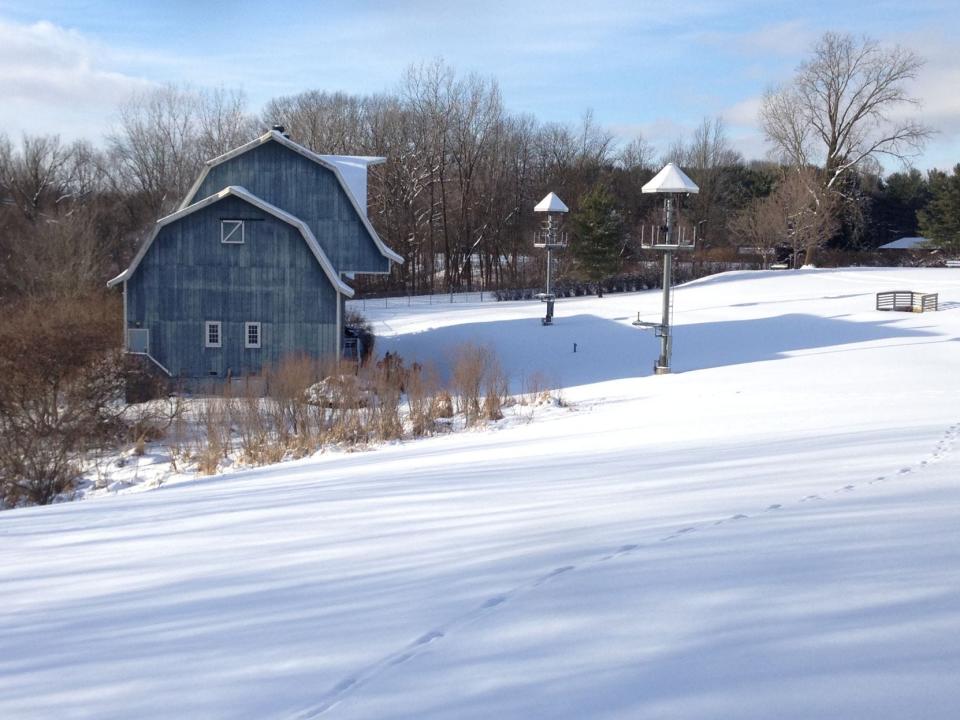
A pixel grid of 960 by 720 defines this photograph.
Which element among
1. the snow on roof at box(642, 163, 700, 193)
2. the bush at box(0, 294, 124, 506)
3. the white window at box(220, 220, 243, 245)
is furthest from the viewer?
the white window at box(220, 220, 243, 245)

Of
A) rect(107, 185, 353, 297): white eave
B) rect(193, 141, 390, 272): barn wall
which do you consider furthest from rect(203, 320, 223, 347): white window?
rect(193, 141, 390, 272): barn wall

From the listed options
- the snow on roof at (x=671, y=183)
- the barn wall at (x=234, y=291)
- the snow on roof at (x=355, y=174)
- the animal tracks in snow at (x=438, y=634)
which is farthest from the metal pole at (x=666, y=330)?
the animal tracks in snow at (x=438, y=634)

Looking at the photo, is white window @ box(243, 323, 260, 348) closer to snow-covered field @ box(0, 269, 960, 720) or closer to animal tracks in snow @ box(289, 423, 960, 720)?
snow-covered field @ box(0, 269, 960, 720)

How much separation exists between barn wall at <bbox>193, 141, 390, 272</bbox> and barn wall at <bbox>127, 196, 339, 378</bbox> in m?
2.92

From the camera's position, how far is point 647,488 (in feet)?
28.4

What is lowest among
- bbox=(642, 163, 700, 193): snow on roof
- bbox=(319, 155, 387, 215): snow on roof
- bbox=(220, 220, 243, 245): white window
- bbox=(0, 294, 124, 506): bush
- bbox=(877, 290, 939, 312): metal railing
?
bbox=(0, 294, 124, 506): bush

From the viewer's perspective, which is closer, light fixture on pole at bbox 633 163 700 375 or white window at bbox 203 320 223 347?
light fixture on pole at bbox 633 163 700 375

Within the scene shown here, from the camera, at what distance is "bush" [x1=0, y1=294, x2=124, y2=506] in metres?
16.9

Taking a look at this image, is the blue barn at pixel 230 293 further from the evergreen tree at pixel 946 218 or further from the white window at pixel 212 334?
A: the evergreen tree at pixel 946 218

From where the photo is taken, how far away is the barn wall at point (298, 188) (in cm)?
3005

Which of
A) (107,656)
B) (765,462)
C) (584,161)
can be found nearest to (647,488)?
(765,462)

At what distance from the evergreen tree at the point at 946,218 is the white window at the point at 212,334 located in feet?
163

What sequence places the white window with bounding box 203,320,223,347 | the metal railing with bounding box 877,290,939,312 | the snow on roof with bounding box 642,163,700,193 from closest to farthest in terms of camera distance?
the snow on roof with bounding box 642,163,700,193 < the white window with bounding box 203,320,223,347 < the metal railing with bounding box 877,290,939,312

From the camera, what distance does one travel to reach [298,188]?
30125mm
